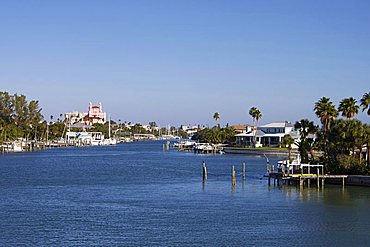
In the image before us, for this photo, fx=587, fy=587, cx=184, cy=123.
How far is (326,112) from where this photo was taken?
235 feet

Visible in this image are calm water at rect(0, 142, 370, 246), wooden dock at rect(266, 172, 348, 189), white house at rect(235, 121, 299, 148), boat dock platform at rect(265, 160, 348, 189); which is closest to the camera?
calm water at rect(0, 142, 370, 246)

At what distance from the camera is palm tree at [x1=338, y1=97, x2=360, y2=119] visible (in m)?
72.0

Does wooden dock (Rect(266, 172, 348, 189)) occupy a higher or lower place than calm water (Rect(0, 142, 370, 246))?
higher

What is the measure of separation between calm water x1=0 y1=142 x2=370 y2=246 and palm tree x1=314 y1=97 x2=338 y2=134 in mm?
10779

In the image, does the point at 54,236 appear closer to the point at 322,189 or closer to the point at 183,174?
the point at 322,189

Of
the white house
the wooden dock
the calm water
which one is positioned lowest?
the calm water

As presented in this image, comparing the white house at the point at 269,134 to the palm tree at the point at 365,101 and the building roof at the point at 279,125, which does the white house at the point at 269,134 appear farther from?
the palm tree at the point at 365,101

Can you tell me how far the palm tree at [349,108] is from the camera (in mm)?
72000

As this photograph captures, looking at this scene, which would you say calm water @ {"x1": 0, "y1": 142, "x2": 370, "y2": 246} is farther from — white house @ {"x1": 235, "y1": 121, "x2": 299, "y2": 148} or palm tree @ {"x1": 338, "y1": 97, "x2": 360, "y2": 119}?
white house @ {"x1": 235, "y1": 121, "x2": 299, "y2": 148}

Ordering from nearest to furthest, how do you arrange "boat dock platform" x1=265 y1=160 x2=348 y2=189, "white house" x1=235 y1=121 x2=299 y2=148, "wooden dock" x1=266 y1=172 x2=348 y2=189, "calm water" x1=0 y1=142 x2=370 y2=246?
"calm water" x1=0 y1=142 x2=370 y2=246, "wooden dock" x1=266 y1=172 x2=348 y2=189, "boat dock platform" x1=265 y1=160 x2=348 y2=189, "white house" x1=235 y1=121 x2=299 y2=148

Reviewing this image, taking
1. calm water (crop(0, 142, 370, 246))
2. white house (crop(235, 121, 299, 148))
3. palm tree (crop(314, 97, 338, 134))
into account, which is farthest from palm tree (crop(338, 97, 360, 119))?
white house (crop(235, 121, 299, 148))

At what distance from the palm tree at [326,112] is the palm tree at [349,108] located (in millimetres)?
1530

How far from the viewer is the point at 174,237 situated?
38188mm

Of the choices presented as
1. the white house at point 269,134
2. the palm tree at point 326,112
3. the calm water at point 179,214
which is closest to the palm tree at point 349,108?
the palm tree at point 326,112
